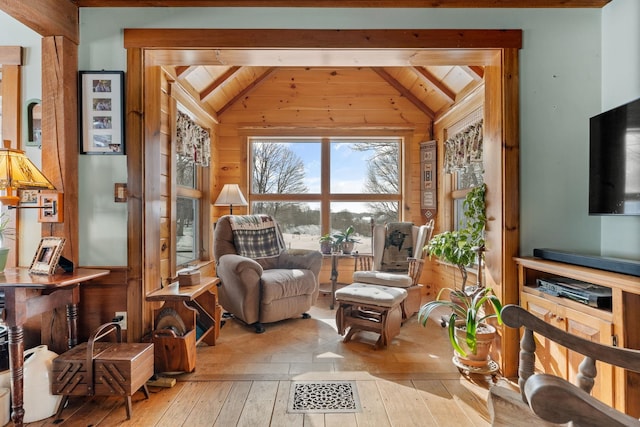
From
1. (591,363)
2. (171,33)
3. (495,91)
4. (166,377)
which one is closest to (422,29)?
(495,91)

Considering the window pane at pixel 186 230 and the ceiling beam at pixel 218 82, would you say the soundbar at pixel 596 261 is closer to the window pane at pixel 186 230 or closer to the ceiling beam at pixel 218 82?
the window pane at pixel 186 230

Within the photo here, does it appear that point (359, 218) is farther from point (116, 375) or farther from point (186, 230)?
point (116, 375)

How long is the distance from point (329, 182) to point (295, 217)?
0.64 meters

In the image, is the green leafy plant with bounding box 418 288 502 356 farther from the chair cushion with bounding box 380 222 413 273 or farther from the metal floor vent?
the chair cushion with bounding box 380 222 413 273

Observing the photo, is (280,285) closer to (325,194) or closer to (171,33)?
(325,194)

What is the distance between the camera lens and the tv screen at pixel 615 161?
1614 millimetres

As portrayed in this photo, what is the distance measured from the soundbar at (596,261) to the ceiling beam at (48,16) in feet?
9.94

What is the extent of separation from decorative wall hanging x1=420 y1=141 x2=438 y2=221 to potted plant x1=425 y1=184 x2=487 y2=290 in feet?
5.17

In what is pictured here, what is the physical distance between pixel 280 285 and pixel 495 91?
2170mm

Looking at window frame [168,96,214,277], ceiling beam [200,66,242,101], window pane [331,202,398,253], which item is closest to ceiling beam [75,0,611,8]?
window frame [168,96,214,277]

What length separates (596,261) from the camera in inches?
61.2

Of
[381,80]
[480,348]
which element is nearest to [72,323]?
[480,348]

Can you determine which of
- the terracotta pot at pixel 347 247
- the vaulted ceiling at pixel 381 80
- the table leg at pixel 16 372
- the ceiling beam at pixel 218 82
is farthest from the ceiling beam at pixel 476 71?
the table leg at pixel 16 372

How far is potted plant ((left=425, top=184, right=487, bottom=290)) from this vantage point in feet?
7.38
